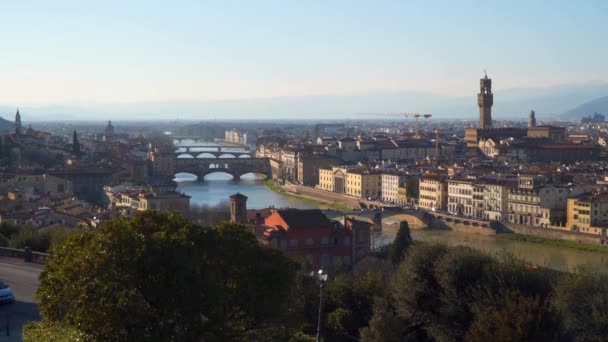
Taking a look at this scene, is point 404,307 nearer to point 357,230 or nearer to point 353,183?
point 357,230


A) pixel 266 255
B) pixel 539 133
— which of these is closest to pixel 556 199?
Answer: pixel 266 255

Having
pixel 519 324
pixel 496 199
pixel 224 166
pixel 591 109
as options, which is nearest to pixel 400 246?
pixel 519 324

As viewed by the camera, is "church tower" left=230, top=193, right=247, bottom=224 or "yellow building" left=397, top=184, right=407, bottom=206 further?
"yellow building" left=397, top=184, right=407, bottom=206

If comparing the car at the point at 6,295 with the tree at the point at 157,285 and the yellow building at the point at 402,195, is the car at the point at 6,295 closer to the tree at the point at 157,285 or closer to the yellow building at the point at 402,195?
the tree at the point at 157,285

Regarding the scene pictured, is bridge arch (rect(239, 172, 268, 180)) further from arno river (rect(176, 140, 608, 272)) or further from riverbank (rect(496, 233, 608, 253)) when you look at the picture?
riverbank (rect(496, 233, 608, 253))

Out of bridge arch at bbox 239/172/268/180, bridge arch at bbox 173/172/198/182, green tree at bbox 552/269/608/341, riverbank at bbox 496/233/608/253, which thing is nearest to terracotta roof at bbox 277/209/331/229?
green tree at bbox 552/269/608/341

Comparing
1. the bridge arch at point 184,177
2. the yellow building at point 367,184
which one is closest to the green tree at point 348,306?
the yellow building at point 367,184

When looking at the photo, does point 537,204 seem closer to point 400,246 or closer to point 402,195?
point 402,195
